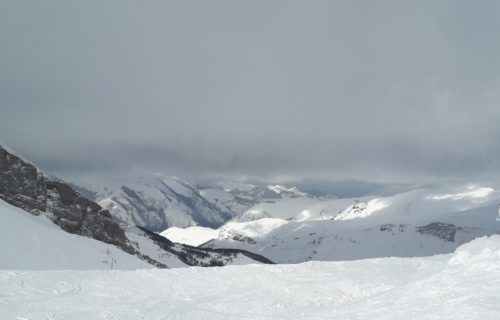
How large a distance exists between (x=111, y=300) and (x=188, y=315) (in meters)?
3.47

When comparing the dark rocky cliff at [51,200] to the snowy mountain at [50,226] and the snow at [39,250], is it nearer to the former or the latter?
the snowy mountain at [50,226]

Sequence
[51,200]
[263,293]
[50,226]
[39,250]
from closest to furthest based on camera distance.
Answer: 1. [263,293]
2. [39,250]
3. [50,226]
4. [51,200]

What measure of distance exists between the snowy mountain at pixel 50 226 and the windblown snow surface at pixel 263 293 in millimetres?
13953

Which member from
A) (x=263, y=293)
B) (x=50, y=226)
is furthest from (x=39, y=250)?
(x=50, y=226)

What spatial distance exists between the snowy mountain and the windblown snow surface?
1395 centimetres

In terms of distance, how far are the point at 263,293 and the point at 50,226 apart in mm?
64599

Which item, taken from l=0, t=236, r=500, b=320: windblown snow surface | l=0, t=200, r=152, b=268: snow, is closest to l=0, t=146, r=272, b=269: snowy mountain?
l=0, t=200, r=152, b=268: snow

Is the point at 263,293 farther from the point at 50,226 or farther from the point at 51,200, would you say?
the point at 51,200

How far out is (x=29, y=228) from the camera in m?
38.1

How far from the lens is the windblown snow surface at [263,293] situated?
503 inches

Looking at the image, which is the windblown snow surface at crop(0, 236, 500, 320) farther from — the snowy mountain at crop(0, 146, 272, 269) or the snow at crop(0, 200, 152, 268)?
the snowy mountain at crop(0, 146, 272, 269)

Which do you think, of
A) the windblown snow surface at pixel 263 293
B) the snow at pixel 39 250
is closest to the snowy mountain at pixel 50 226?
the snow at pixel 39 250

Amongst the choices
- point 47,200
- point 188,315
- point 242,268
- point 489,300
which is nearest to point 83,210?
point 47,200

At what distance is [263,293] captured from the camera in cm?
1708
